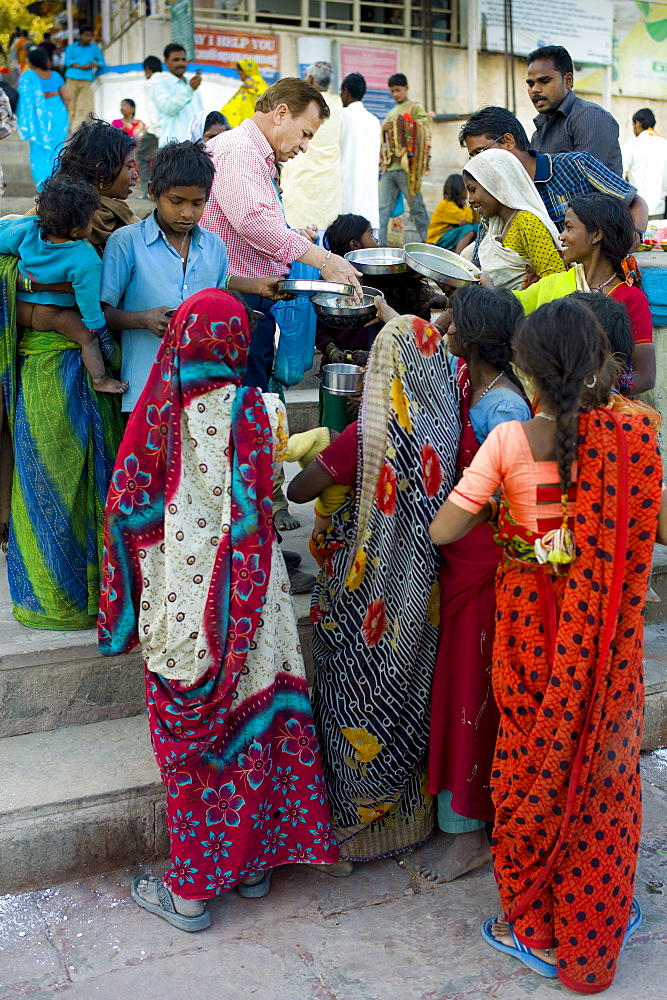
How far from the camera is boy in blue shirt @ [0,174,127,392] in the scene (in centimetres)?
281

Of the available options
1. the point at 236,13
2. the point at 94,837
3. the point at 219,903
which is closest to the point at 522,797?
the point at 219,903

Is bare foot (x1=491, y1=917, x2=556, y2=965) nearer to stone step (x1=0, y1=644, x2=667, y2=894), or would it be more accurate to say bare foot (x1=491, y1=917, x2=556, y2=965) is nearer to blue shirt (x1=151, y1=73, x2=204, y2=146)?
stone step (x1=0, y1=644, x2=667, y2=894)

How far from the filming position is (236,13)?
39.7ft

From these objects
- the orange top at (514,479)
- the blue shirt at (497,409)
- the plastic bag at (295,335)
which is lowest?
the orange top at (514,479)

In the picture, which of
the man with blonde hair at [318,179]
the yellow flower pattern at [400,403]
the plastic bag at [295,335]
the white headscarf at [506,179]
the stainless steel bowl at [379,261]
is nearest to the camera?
the yellow flower pattern at [400,403]

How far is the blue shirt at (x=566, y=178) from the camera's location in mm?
3779

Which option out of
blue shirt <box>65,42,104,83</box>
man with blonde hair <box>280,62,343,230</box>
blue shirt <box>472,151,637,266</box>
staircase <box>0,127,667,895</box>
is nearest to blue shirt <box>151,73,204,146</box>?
man with blonde hair <box>280,62,343,230</box>

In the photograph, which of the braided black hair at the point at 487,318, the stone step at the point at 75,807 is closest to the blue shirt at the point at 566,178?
the braided black hair at the point at 487,318

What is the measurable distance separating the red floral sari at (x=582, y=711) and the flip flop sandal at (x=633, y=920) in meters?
0.24

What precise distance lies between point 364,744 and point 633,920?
2.87ft

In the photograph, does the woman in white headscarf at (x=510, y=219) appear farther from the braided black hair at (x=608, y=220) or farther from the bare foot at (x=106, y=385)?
the bare foot at (x=106, y=385)

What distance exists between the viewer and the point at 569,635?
2.24 meters

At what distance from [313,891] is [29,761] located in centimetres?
95

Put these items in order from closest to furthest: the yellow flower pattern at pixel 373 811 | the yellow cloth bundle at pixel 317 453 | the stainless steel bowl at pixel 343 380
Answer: the yellow cloth bundle at pixel 317 453
the yellow flower pattern at pixel 373 811
the stainless steel bowl at pixel 343 380
